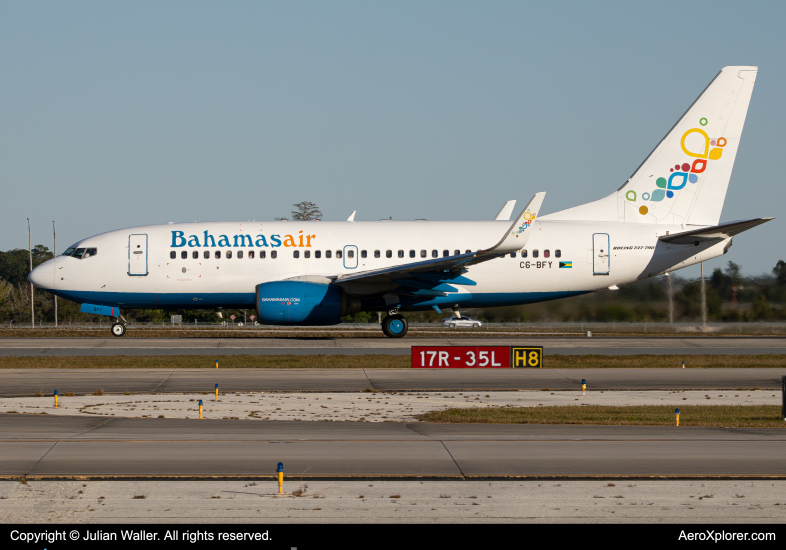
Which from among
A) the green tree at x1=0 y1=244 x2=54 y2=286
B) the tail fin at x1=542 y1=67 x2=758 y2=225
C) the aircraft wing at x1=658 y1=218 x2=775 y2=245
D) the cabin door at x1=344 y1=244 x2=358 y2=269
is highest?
the tail fin at x1=542 y1=67 x2=758 y2=225

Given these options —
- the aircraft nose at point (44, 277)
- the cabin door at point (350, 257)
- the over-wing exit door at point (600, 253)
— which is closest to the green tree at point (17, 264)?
the aircraft nose at point (44, 277)

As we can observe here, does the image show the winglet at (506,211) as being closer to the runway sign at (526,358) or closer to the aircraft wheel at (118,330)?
the runway sign at (526,358)

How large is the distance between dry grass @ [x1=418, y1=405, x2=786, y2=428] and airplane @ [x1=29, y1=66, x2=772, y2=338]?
16595 millimetres

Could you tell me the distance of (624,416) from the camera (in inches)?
629

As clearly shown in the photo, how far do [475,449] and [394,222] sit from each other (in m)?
23.6

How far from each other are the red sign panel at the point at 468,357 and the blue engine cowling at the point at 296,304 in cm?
834

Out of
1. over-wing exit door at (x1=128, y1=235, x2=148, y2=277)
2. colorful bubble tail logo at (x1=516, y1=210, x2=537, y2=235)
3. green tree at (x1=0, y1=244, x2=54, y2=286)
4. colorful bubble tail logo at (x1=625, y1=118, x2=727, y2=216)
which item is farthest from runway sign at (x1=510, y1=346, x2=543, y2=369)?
green tree at (x1=0, y1=244, x2=54, y2=286)

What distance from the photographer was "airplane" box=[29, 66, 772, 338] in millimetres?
33969

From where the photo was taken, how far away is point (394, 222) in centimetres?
3534

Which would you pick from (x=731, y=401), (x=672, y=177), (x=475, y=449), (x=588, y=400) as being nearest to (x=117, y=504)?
(x=475, y=449)

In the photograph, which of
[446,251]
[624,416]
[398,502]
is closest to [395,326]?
[446,251]

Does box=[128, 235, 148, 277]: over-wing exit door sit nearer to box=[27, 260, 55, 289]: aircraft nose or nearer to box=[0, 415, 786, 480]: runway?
box=[27, 260, 55, 289]: aircraft nose

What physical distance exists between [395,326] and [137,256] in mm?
12074

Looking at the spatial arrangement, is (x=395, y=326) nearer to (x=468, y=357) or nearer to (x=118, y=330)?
(x=468, y=357)
